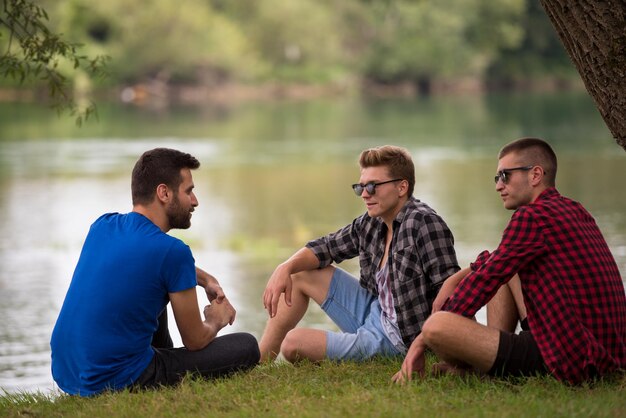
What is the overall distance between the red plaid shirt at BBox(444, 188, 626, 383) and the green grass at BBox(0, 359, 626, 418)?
0.55 ft

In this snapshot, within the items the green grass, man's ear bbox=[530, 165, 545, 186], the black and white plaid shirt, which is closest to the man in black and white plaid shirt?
the black and white plaid shirt

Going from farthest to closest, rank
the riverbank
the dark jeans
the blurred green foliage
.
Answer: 1. the blurred green foliage
2. the riverbank
3. the dark jeans

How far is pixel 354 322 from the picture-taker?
5.48m

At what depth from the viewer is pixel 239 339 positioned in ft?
16.3

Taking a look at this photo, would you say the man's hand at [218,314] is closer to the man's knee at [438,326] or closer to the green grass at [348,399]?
the green grass at [348,399]

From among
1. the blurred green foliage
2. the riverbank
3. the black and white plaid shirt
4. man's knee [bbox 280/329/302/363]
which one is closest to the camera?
the black and white plaid shirt

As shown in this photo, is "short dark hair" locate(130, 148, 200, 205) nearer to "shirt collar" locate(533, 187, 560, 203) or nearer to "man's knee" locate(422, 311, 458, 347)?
"man's knee" locate(422, 311, 458, 347)

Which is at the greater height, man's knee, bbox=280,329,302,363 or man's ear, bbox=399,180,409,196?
man's ear, bbox=399,180,409,196

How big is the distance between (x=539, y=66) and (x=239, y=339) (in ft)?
245

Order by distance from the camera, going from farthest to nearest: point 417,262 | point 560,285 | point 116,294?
point 417,262, point 116,294, point 560,285

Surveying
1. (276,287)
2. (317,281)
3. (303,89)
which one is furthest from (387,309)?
(303,89)

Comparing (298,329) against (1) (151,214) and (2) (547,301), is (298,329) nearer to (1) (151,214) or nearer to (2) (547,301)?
(1) (151,214)

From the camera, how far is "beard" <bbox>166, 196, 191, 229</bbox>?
184 inches

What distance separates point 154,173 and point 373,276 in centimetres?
126
